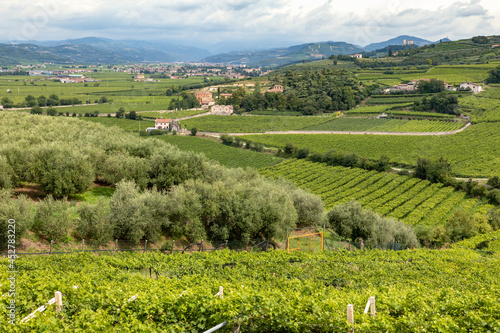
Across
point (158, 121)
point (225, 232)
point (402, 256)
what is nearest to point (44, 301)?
point (225, 232)

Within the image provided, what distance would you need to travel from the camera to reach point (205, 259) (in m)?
15.5

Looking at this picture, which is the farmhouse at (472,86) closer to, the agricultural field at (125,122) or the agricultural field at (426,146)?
the agricultural field at (426,146)

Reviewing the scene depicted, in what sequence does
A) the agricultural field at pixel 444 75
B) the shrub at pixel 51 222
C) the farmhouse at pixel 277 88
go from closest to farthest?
1. the shrub at pixel 51 222
2. the agricultural field at pixel 444 75
3. the farmhouse at pixel 277 88

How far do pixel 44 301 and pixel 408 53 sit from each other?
19205cm

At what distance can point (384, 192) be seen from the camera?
4609cm

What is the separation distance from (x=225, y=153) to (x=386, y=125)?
46819mm

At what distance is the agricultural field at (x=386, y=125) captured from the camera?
85375mm

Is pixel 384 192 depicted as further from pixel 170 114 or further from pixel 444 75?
pixel 444 75

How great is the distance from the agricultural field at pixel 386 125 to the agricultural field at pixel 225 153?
28803 millimetres

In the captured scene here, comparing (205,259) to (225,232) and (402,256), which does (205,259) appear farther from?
(402,256)

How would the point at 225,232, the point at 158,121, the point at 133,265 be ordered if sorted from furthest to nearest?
the point at 158,121, the point at 225,232, the point at 133,265

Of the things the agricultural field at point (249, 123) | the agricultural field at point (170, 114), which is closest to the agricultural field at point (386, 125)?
the agricultural field at point (249, 123)

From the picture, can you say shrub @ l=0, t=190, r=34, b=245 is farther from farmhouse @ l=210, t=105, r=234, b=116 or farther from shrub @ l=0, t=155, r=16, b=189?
farmhouse @ l=210, t=105, r=234, b=116

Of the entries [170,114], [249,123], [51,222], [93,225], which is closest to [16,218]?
[51,222]
